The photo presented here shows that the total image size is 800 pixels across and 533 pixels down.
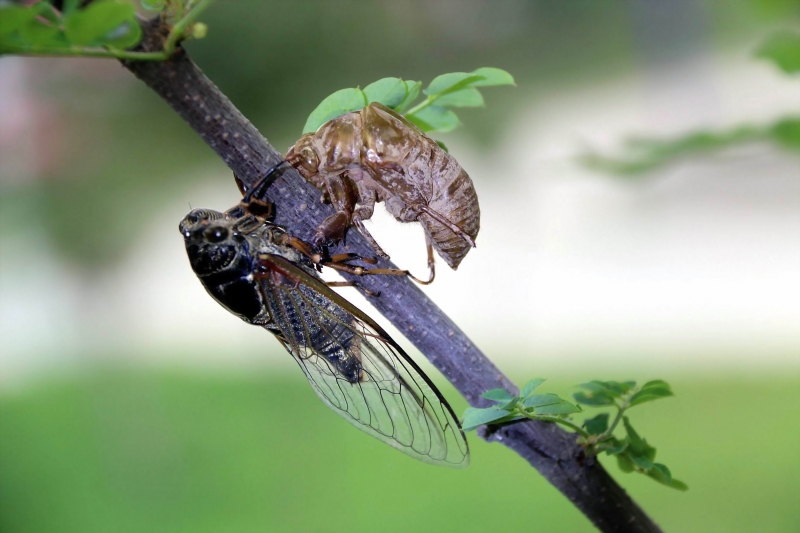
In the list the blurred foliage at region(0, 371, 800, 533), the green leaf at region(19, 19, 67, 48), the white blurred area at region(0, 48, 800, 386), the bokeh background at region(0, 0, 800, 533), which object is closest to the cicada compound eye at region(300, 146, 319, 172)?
the green leaf at region(19, 19, 67, 48)

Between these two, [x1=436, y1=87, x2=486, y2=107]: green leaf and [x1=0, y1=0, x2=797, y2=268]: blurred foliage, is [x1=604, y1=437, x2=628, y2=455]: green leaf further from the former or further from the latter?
[x1=0, y1=0, x2=797, y2=268]: blurred foliage

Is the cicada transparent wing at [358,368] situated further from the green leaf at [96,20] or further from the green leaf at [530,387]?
the green leaf at [96,20]

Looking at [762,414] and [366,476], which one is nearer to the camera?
[762,414]

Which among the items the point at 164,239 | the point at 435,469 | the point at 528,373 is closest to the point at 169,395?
the point at 164,239

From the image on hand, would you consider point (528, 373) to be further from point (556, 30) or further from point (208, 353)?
point (208, 353)

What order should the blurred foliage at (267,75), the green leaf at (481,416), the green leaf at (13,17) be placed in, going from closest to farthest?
the green leaf at (13,17), the green leaf at (481,416), the blurred foliage at (267,75)

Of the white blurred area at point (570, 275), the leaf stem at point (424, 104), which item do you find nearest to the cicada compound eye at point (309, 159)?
the leaf stem at point (424, 104)

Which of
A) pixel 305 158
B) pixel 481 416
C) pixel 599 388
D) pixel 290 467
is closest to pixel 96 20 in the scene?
pixel 305 158
